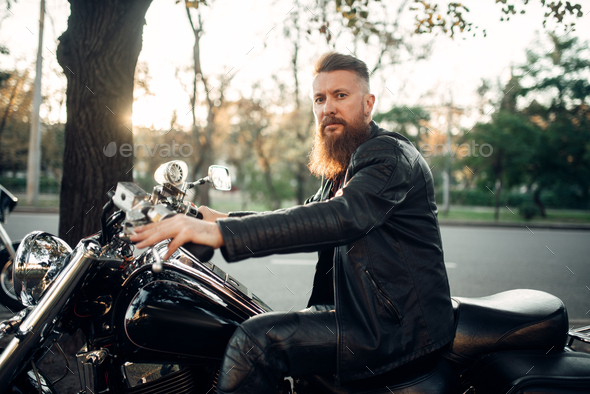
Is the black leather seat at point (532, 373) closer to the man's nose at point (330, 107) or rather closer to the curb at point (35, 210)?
the man's nose at point (330, 107)

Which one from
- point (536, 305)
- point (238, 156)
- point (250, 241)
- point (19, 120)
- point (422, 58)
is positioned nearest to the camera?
point (250, 241)

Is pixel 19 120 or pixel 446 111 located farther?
pixel 446 111

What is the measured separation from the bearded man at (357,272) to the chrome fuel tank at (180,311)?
102 millimetres

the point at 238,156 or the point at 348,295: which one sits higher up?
the point at 238,156

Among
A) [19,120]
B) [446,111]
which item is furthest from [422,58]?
[19,120]

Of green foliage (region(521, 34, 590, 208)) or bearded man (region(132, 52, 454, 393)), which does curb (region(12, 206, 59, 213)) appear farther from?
green foliage (region(521, 34, 590, 208))

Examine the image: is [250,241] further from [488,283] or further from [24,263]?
[488,283]

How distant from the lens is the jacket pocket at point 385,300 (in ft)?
4.26

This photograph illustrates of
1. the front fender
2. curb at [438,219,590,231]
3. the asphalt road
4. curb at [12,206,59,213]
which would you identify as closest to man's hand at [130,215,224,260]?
the front fender

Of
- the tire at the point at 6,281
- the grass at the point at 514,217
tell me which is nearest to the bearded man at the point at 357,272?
the tire at the point at 6,281

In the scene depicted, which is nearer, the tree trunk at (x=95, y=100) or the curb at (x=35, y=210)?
the tree trunk at (x=95, y=100)

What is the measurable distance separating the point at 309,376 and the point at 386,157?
81cm

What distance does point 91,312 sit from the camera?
53.4 inches

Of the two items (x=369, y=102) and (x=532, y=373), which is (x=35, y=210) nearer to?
(x=369, y=102)
